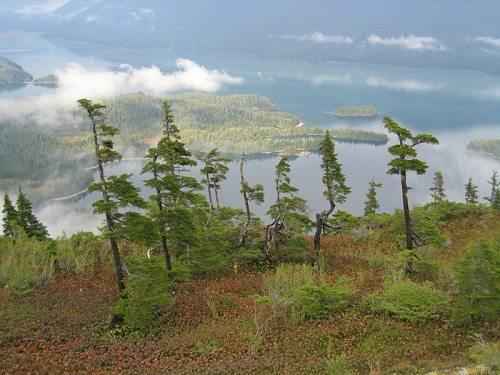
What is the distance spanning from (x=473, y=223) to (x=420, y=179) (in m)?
104

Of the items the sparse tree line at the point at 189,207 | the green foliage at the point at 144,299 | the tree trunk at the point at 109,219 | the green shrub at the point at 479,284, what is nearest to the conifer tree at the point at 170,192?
the sparse tree line at the point at 189,207

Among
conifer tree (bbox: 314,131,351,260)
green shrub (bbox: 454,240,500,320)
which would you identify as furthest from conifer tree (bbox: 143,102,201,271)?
green shrub (bbox: 454,240,500,320)

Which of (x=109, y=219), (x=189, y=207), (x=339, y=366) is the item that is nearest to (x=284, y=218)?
(x=189, y=207)

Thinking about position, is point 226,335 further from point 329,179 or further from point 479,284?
point 329,179

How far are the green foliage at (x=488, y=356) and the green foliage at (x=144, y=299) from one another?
34.3ft

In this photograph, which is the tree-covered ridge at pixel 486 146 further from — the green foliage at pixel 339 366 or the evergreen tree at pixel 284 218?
the green foliage at pixel 339 366

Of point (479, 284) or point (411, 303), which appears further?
point (411, 303)

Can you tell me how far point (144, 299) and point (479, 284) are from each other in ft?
35.5

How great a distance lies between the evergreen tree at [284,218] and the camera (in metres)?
24.0

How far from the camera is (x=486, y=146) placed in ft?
567

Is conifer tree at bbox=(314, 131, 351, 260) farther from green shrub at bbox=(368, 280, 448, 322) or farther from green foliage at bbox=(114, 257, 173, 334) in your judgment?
green foliage at bbox=(114, 257, 173, 334)

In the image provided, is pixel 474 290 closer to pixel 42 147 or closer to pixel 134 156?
pixel 134 156

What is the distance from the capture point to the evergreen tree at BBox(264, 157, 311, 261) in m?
24.0

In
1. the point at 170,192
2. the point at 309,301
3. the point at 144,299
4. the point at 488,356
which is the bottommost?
the point at 309,301
